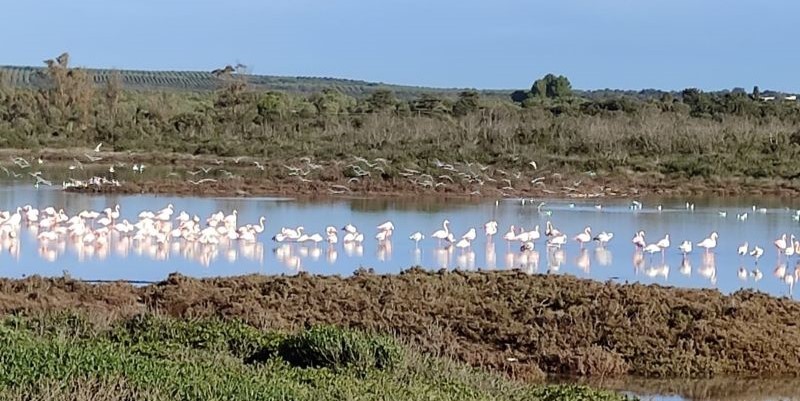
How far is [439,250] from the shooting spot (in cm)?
2091

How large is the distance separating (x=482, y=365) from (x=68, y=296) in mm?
4484

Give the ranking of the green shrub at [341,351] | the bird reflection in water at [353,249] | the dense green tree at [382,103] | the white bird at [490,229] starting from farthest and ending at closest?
the dense green tree at [382,103], the white bird at [490,229], the bird reflection in water at [353,249], the green shrub at [341,351]

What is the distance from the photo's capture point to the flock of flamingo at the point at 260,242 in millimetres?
20031

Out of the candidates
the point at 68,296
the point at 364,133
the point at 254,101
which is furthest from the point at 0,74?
the point at 68,296

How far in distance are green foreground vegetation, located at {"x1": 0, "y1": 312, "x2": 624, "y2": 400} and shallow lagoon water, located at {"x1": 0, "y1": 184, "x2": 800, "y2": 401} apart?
3.20 metres

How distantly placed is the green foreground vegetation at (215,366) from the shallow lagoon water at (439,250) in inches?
126

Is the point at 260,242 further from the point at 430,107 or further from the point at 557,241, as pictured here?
the point at 430,107

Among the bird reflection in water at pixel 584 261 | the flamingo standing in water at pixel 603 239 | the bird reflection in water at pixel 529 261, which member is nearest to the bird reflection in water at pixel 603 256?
the bird reflection in water at pixel 584 261

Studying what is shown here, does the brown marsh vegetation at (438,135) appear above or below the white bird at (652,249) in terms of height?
above

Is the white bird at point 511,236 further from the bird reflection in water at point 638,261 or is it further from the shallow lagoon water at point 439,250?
the bird reflection in water at point 638,261

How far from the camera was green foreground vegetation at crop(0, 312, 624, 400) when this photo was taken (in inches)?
284

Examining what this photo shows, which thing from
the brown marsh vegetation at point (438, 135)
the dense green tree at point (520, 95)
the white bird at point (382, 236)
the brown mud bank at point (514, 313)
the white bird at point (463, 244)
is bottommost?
the brown mud bank at point (514, 313)

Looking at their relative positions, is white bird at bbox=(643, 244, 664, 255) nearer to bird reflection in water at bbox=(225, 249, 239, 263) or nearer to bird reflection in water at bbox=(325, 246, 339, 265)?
bird reflection in water at bbox=(325, 246, 339, 265)

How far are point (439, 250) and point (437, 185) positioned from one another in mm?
12927
